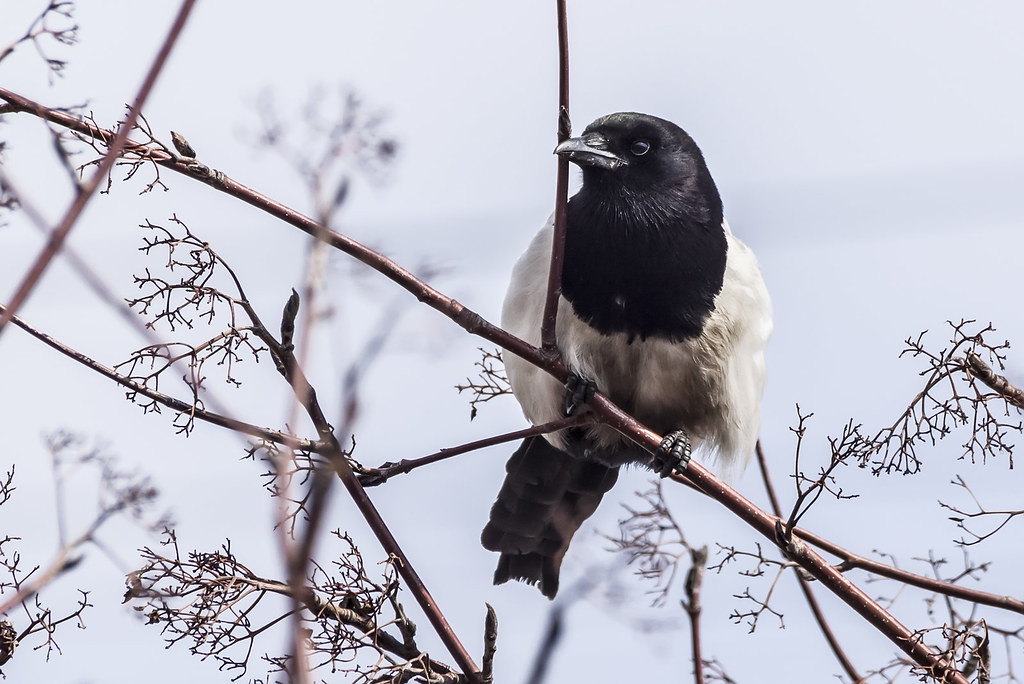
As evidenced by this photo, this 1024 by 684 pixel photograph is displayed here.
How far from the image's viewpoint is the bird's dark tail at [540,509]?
4906 millimetres

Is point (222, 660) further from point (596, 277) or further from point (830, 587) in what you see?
point (596, 277)

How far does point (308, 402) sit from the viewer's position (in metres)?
2.66

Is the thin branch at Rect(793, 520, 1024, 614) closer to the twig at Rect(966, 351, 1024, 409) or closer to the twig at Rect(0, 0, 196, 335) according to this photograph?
the twig at Rect(966, 351, 1024, 409)

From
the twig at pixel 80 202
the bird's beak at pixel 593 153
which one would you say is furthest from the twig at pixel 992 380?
the twig at pixel 80 202

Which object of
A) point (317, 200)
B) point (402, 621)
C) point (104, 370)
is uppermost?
point (104, 370)

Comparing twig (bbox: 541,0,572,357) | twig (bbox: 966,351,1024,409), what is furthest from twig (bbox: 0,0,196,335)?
twig (bbox: 966,351,1024,409)

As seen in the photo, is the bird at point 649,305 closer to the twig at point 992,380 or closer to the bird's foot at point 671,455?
the bird's foot at point 671,455

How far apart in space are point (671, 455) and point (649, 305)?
629mm

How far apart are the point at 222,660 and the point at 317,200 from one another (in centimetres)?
159

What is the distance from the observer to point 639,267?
166 inches

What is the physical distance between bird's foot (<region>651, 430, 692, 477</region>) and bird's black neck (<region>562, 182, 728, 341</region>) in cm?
43

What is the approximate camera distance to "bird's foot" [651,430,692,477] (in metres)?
3.75

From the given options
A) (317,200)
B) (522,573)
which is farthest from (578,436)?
(317,200)

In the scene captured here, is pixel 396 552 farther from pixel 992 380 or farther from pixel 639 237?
pixel 639 237
